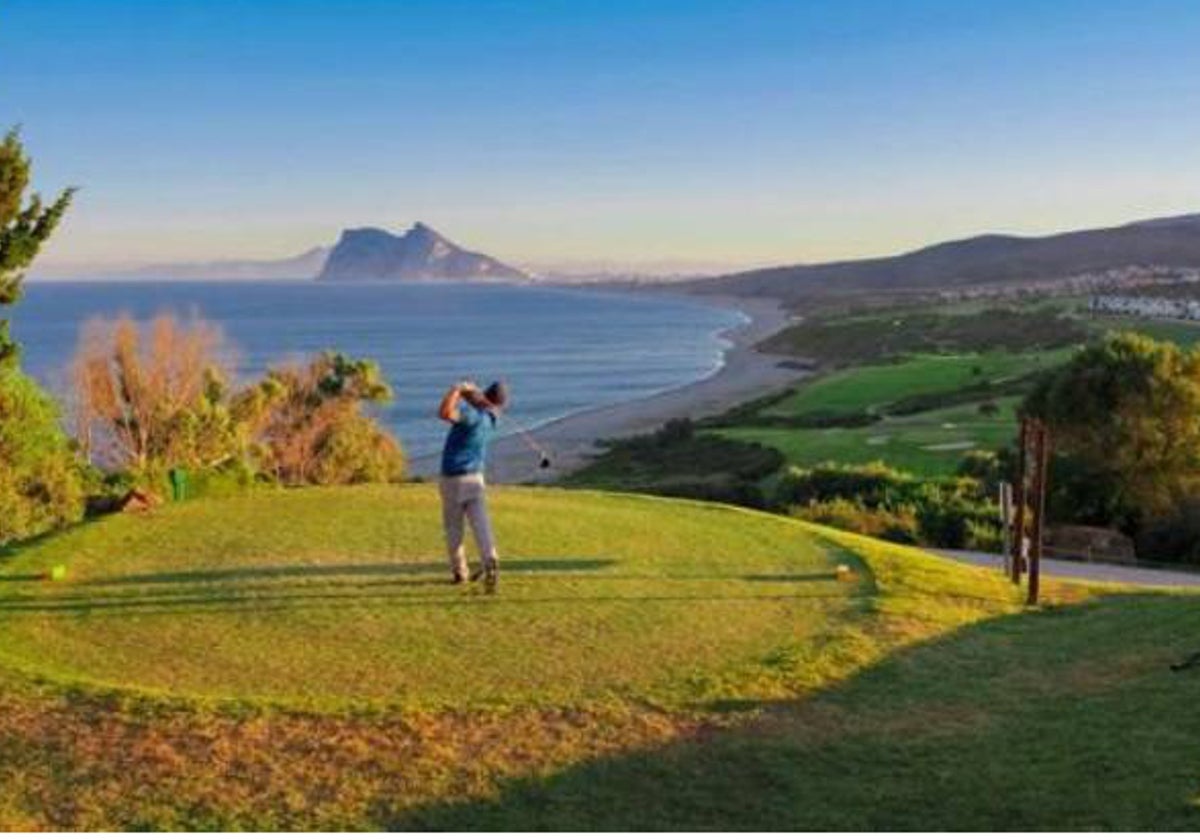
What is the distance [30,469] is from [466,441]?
1815cm

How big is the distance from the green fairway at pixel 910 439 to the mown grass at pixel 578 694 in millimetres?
32149

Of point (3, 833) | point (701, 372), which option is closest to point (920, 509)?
point (3, 833)

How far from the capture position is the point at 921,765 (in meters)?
8.54

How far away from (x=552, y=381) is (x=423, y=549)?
4002 inches

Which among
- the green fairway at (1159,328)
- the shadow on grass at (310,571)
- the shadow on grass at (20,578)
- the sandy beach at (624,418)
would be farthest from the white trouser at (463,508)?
the green fairway at (1159,328)

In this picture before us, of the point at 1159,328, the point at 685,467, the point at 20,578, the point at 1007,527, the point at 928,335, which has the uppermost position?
the point at 1159,328

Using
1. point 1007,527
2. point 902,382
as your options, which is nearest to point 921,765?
point 1007,527

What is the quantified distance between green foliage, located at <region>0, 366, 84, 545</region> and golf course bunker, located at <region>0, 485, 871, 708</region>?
11448 mm

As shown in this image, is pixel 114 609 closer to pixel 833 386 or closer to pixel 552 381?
pixel 833 386

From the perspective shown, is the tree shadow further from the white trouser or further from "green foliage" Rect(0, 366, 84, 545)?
"green foliage" Rect(0, 366, 84, 545)

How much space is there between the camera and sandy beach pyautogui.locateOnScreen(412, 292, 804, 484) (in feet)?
216

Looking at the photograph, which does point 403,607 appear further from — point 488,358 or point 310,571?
point 488,358

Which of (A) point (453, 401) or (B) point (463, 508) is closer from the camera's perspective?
(A) point (453, 401)

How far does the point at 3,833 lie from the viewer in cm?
718
